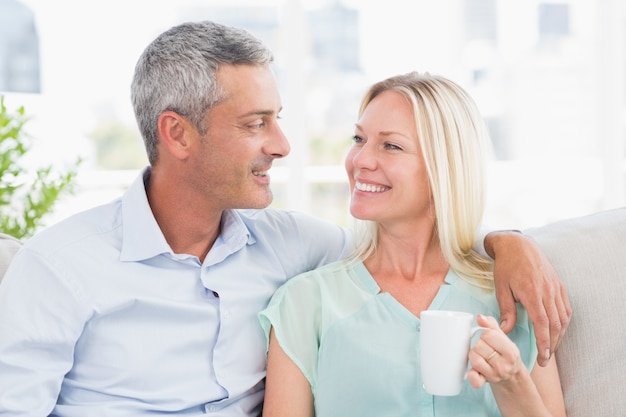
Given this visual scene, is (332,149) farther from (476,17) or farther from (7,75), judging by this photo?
(7,75)

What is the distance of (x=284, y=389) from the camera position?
1.66 meters

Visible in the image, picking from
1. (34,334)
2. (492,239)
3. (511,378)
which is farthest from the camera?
(492,239)

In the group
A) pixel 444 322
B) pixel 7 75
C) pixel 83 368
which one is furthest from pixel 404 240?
pixel 7 75

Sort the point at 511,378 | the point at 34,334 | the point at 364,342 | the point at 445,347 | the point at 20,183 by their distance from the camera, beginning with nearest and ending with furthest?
the point at 445,347
the point at 511,378
the point at 34,334
the point at 364,342
the point at 20,183

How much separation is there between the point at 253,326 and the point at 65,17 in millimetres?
3254

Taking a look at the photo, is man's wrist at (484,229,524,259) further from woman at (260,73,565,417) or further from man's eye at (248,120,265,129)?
man's eye at (248,120,265,129)

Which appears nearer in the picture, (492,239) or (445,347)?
(445,347)

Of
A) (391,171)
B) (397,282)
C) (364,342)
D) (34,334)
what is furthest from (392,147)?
(34,334)

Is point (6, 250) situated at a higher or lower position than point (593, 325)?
higher

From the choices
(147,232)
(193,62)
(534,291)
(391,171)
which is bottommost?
(534,291)

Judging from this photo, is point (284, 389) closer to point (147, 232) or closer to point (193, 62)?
point (147, 232)

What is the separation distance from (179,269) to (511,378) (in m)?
0.74

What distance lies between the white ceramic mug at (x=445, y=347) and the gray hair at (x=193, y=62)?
0.75 meters

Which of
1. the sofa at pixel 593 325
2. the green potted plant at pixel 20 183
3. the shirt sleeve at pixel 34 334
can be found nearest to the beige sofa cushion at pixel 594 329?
the sofa at pixel 593 325
